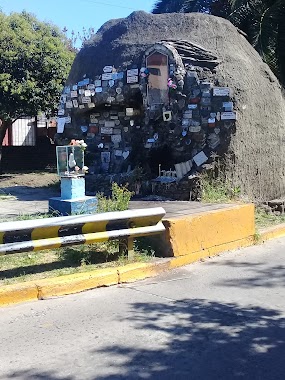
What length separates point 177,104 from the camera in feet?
36.6

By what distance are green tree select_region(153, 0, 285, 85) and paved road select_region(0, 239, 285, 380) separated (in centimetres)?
1100

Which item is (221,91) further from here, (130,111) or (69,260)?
(69,260)

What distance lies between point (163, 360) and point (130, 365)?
287mm

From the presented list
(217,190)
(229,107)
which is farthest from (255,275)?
(229,107)

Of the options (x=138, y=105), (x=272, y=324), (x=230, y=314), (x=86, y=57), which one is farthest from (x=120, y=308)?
(x=86, y=57)

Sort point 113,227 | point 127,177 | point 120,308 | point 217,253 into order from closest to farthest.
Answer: point 120,308
point 113,227
point 217,253
point 127,177

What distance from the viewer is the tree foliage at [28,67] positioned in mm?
16656

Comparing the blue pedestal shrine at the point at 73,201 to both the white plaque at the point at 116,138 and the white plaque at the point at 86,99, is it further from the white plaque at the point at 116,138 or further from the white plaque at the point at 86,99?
the white plaque at the point at 86,99

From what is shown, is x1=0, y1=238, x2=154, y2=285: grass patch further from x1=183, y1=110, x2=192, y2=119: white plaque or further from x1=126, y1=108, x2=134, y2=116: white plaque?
x1=126, y1=108, x2=134, y2=116: white plaque

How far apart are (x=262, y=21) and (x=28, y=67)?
770 centimetres

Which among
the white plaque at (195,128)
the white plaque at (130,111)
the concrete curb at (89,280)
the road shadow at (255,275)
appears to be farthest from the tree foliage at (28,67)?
the road shadow at (255,275)

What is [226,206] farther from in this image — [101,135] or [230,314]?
[101,135]

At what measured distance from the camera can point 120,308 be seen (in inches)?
215

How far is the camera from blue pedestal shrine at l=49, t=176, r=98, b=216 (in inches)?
326
